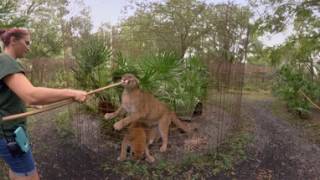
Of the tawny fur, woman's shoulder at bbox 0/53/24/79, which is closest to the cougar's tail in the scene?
the tawny fur

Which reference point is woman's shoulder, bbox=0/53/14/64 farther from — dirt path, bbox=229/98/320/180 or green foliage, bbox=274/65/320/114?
green foliage, bbox=274/65/320/114

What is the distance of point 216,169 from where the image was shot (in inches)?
192

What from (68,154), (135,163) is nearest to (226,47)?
(135,163)

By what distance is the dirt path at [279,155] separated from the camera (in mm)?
4957

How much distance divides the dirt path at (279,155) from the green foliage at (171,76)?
140 cm

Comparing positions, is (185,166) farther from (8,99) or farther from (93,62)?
(8,99)

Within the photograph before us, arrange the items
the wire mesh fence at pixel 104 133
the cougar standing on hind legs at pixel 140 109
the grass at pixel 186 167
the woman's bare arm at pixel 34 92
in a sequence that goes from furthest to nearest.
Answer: the wire mesh fence at pixel 104 133 → the grass at pixel 186 167 → the cougar standing on hind legs at pixel 140 109 → the woman's bare arm at pixel 34 92

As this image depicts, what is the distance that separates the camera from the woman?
2.23 meters

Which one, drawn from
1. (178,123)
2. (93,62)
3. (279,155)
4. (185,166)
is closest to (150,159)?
(185,166)

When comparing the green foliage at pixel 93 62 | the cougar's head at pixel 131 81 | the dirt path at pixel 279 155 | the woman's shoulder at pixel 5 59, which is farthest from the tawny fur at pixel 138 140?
the woman's shoulder at pixel 5 59

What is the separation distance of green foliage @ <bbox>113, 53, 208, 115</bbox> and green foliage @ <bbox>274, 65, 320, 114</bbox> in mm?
3168

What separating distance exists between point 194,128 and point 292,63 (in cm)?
515

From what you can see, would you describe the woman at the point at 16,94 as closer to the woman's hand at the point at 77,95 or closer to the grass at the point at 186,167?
the woman's hand at the point at 77,95

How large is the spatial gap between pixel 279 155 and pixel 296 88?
364 cm
